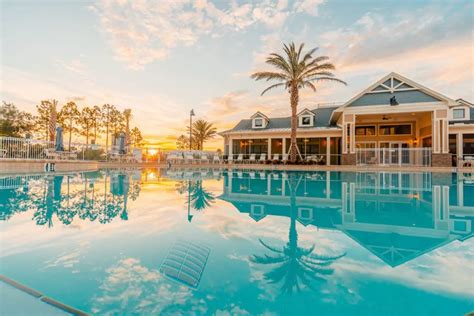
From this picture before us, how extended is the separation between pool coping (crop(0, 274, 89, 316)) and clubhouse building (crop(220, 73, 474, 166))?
70.8ft

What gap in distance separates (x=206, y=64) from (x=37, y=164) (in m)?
12.7

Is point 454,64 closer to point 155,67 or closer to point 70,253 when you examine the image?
point 155,67

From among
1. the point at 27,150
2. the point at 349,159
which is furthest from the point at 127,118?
the point at 349,159

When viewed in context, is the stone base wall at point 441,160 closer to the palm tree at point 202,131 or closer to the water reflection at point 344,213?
the water reflection at point 344,213

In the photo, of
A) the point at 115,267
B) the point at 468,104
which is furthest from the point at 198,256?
the point at 468,104

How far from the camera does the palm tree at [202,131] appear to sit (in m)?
40.8

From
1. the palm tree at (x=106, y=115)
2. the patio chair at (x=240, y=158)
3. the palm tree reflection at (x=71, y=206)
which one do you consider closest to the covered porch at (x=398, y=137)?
the patio chair at (x=240, y=158)

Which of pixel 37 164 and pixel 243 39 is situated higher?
pixel 243 39

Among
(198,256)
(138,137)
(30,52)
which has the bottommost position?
(198,256)

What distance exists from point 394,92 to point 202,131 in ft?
92.0

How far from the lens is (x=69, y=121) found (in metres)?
31.3

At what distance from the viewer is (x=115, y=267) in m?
2.34

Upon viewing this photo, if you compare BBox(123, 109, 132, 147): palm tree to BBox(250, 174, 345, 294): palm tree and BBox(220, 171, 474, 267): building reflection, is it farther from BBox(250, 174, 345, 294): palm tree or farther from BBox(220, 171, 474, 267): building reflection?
BBox(250, 174, 345, 294): palm tree

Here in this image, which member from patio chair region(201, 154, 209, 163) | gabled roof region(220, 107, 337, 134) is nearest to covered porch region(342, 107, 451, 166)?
gabled roof region(220, 107, 337, 134)
